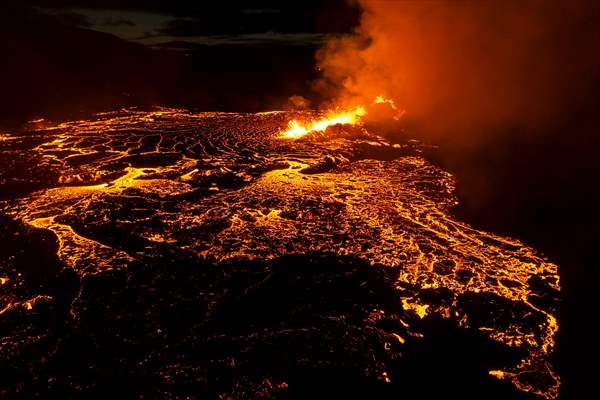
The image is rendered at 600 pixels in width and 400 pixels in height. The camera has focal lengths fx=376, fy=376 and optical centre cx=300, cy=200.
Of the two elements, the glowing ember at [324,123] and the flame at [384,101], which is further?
the flame at [384,101]

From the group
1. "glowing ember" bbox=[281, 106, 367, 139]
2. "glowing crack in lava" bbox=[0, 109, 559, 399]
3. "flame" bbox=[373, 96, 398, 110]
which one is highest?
"flame" bbox=[373, 96, 398, 110]

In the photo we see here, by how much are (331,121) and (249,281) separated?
835 cm

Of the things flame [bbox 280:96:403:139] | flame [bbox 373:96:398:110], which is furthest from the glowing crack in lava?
flame [bbox 373:96:398:110]

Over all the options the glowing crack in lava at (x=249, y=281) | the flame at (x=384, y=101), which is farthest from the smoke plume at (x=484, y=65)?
the glowing crack in lava at (x=249, y=281)

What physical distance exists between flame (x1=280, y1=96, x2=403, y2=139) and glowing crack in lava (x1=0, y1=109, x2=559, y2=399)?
3295mm

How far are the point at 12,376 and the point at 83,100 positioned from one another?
54.2 feet

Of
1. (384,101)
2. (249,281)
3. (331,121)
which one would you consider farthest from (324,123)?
(249,281)

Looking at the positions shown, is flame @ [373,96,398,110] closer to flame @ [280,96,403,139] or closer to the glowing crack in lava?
flame @ [280,96,403,139]

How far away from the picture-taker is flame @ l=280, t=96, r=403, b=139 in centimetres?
1052

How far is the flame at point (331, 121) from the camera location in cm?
1052

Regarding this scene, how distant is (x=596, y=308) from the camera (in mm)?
3811

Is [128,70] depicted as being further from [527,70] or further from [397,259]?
[397,259]

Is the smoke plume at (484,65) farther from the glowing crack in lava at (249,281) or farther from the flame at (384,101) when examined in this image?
the glowing crack in lava at (249,281)

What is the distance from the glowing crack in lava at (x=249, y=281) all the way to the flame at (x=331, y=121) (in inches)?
130
